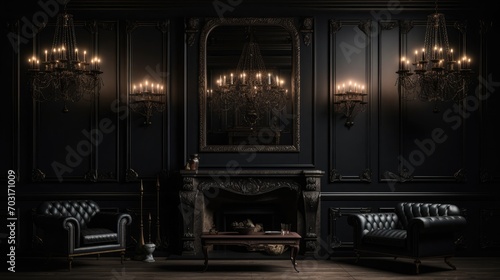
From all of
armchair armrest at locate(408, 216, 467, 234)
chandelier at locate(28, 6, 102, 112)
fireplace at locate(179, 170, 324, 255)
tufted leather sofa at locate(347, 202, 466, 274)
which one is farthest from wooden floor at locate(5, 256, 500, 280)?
chandelier at locate(28, 6, 102, 112)

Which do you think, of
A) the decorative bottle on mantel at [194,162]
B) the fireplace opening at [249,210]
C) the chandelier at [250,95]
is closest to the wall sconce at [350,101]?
the chandelier at [250,95]

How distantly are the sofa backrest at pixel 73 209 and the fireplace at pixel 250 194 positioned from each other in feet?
4.03

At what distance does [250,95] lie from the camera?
8320 millimetres

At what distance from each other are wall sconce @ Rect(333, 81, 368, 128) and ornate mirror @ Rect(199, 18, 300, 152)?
0.58 metres

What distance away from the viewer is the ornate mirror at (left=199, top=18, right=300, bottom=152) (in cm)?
842

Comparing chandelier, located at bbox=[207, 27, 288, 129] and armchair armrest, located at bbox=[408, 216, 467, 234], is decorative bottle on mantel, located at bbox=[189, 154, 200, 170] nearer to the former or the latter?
chandelier, located at bbox=[207, 27, 288, 129]

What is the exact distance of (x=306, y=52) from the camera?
851cm

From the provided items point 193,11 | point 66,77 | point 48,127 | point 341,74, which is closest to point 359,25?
point 341,74

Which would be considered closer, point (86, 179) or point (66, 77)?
point (66, 77)

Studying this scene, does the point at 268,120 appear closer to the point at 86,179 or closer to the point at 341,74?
the point at 341,74

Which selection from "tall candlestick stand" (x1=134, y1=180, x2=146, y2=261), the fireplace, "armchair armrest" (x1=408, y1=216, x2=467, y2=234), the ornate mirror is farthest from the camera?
the ornate mirror

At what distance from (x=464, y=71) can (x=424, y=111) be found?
1.37 m

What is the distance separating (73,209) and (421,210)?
15.0 feet

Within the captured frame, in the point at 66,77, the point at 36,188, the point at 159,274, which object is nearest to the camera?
the point at 159,274
